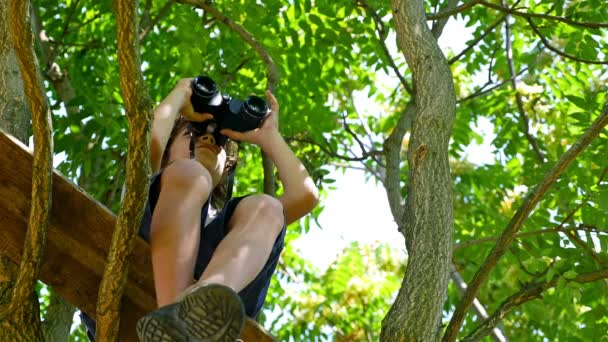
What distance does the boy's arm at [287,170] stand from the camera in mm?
3391

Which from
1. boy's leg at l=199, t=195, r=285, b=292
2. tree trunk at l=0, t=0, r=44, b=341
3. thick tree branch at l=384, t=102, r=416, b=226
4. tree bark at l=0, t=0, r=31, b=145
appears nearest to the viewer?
tree trunk at l=0, t=0, r=44, b=341

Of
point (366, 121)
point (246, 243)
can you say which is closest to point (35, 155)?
point (246, 243)

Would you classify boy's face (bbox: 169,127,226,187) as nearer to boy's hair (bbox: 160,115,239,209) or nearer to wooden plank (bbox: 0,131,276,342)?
boy's hair (bbox: 160,115,239,209)

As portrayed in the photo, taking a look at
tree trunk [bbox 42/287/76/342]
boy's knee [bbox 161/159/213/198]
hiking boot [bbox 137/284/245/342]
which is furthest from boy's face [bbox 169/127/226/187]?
tree trunk [bbox 42/287/76/342]

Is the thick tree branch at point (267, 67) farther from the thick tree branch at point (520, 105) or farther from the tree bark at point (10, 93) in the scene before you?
the thick tree branch at point (520, 105)

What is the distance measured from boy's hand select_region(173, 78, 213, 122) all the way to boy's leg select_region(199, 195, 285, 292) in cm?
48

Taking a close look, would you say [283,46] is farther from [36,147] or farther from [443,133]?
[36,147]

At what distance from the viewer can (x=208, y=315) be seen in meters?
2.56

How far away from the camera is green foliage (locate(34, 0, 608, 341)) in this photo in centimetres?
487

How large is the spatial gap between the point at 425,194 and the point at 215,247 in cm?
70

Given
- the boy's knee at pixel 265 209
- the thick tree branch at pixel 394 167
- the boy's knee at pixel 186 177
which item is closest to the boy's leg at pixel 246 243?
the boy's knee at pixel 265 209

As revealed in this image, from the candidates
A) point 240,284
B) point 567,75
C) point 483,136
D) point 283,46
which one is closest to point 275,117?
point 240,284

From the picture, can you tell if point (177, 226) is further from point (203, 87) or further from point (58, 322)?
point (58, 322)

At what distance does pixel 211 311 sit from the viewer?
256cm
